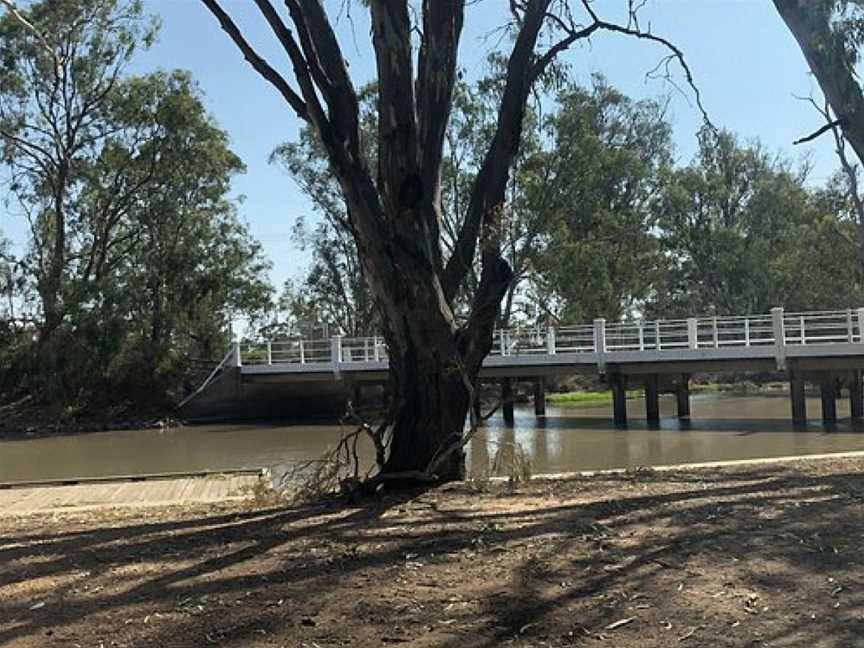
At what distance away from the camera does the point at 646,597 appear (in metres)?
4.36

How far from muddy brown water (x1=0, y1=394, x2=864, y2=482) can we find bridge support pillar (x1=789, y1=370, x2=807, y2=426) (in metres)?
0.44

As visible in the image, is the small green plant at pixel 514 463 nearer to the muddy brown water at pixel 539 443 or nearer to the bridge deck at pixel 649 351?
the muddy brown water at pixel 539 443

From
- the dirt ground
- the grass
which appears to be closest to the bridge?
the grass

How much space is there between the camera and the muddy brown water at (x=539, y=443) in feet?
65.6

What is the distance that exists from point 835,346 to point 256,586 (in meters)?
22.9

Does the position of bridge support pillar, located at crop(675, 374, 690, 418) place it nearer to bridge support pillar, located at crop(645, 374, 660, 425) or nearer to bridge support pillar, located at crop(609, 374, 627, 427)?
bridge support pillar, located at crop(645, 374, 660, 425)

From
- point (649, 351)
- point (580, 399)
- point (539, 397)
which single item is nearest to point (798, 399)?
point (649, 351)

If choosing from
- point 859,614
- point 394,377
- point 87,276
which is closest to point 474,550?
point 859,614

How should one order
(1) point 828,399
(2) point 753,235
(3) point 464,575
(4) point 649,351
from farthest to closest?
(2) point 753,235
(4) point 649,351
(1) point 828,399
(3) point 464,575

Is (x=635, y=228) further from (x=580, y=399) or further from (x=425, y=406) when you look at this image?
(x=425, y=406)

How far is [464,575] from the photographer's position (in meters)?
4.75

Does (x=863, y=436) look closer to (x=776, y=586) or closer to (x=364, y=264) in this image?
(x=364, y=264)

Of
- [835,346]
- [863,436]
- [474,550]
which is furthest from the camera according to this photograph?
[835,346]

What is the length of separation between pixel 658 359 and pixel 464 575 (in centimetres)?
2365
